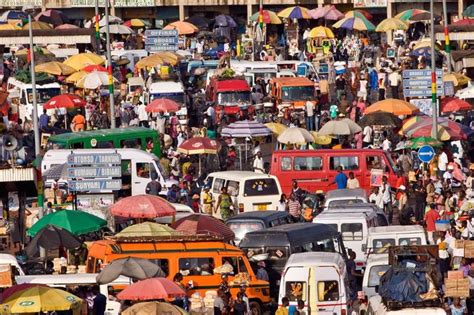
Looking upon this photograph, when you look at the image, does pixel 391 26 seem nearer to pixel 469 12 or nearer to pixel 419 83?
pixel 469 12

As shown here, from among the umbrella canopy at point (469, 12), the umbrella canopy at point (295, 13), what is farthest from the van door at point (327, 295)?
the umbrella canopy at point (295, 13)

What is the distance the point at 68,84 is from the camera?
68.1 m

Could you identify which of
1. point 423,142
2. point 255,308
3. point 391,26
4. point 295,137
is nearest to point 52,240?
point 255,308

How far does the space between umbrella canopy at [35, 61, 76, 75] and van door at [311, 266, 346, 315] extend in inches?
1284

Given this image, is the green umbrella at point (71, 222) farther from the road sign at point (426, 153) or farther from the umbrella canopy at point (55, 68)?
the umbrella canopy at point (55, 68)

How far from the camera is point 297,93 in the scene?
6325 centimetres

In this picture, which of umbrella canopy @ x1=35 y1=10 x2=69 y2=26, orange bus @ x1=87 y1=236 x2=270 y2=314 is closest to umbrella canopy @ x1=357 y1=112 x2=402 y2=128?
orange bus @ x1=87 y1=236 x2=270 y2=314

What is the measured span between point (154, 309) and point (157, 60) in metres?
37.5

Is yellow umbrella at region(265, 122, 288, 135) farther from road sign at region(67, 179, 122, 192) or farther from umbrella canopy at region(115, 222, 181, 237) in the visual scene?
umbrella canopy at region(115, 222, 181, 237)

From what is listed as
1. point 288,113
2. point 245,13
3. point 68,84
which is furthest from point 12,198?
point 245,13

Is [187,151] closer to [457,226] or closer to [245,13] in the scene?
[457,226]

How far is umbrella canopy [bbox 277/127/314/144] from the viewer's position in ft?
176

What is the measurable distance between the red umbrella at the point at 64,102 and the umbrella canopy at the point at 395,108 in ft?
28.5

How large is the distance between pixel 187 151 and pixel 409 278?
814 inches
